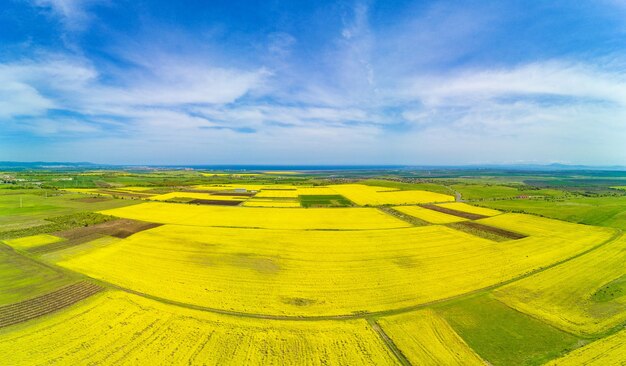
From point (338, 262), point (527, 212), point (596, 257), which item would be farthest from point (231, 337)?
point (527, 212)

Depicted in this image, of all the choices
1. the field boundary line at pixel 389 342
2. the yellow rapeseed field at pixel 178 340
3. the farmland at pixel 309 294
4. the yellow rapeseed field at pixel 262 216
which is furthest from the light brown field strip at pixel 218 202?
the field boundary line at pixel 389 342

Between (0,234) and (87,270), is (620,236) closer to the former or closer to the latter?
(87,270)

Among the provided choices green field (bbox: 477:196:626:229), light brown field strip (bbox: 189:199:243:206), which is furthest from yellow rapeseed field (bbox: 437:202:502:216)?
light brown field strip (bbox: 189:199:243:206)

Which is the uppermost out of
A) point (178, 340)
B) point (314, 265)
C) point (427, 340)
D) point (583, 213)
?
point (583, 213)

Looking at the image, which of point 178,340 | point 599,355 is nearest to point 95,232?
point 178,340

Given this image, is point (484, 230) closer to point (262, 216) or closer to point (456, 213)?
point (456, 213)

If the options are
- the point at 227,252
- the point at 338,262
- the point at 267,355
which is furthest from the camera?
the point at 227,252

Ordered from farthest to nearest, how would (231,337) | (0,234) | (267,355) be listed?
(0,234) → (231,337) → (267,355)

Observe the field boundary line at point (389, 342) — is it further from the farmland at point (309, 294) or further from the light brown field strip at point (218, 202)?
the light brown field strip at point (218, 202)
